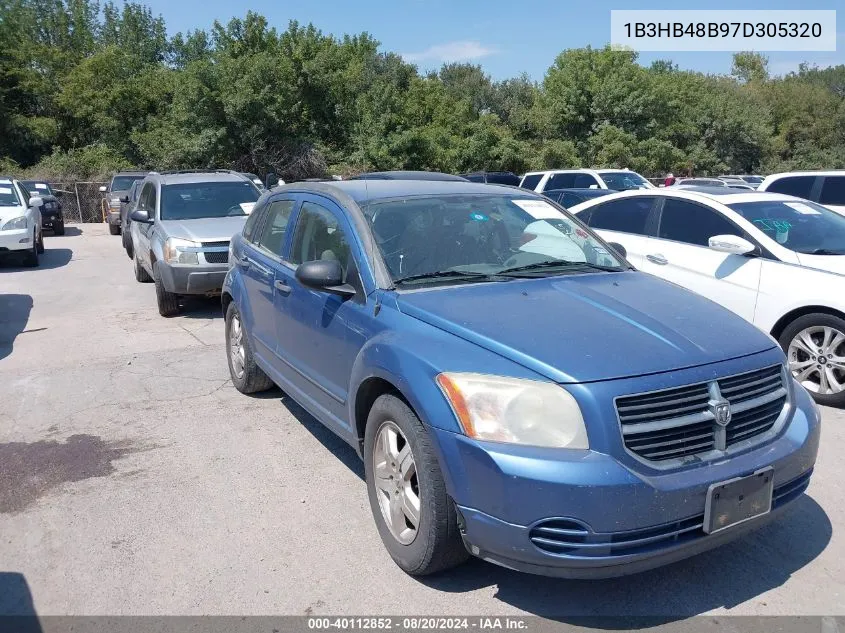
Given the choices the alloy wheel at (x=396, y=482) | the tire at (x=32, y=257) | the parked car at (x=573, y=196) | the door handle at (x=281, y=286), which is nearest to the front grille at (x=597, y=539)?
the alloy wheel at (x=396, y=482)

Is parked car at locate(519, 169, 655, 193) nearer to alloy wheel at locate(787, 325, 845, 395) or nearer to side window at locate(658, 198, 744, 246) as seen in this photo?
side window at locate(658, 198, 744, 246)

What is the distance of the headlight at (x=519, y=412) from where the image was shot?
9.64ft

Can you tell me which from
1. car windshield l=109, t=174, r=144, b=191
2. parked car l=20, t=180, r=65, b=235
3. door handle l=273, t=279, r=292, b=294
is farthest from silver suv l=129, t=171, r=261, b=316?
car windshield l=109, t=174, r=144, b=191

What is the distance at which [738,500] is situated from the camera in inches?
119

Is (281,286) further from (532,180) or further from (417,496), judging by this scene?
(532,180)

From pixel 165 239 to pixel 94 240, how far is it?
13282 mm

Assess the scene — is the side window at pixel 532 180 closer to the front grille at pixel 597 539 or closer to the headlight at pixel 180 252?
the headlight at pixel 180 252

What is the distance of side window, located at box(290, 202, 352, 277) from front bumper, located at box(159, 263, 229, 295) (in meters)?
4.54

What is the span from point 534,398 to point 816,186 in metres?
9.54

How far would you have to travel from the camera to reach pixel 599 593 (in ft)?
11.1

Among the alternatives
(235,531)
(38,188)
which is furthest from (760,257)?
(38,188)

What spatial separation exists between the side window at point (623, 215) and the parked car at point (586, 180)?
9394 millimetres

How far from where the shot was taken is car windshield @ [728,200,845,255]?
262 inches

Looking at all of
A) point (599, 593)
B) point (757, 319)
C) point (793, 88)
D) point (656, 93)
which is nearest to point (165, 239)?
point (757, 319)
